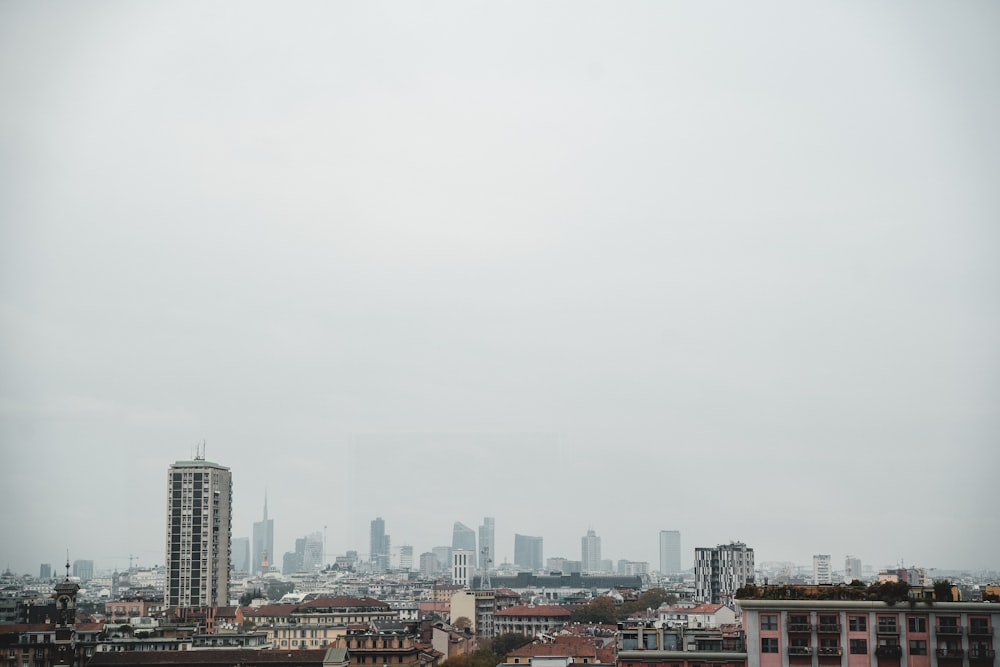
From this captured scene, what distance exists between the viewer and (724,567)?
82.4m

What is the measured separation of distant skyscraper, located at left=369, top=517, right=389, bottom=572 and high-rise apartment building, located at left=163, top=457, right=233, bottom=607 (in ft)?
40.5

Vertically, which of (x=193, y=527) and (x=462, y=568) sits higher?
(x=193, y=527)

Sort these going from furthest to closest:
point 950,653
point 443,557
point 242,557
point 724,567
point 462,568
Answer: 1. point 242,557
2. point 462,568
3. point 443,557
4. point 724,567
5. point 950,653

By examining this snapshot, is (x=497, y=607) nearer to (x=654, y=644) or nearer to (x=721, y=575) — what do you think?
(x=721, y=575)

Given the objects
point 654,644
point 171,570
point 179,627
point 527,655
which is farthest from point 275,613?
point 654,644

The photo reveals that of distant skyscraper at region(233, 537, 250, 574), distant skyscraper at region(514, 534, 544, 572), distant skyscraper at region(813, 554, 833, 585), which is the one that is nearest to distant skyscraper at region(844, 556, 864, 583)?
distant skyscraper at region(813, 554, 833, 585)

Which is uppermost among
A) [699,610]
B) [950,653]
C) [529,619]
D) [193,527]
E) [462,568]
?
[193,527]

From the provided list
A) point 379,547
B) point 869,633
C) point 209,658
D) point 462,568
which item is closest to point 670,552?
point 379,547

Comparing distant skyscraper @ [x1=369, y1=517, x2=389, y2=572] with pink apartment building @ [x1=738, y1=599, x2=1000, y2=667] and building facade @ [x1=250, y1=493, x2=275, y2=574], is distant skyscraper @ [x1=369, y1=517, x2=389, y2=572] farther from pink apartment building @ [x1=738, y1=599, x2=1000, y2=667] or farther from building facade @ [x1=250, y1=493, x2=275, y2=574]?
pink apartment building @ [x1=738, y1=599, x2=1000, y2=667]

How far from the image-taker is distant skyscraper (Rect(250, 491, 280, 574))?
353 ft

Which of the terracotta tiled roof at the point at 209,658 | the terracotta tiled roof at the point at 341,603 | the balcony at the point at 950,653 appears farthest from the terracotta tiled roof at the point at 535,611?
the balcony at the point at 950,653

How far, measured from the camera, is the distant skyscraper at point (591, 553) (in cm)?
8375

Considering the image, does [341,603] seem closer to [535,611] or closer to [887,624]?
[535,611]

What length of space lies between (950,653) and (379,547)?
88.6 m
